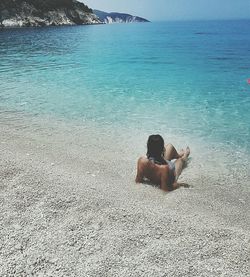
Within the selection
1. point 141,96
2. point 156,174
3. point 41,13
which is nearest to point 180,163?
point 156,174

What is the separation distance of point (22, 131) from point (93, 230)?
7367 millimetres

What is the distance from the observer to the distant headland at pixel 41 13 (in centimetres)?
10950

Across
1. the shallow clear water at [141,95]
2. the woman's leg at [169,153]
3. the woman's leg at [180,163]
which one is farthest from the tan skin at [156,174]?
the shallow clear water at [141,95]

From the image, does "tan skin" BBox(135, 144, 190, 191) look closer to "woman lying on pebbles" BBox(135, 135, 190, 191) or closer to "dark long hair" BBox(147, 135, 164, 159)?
"woman lying on pebbles" BBox(135, 135, 190, 191)

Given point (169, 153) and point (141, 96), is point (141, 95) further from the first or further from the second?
point (169, 153)

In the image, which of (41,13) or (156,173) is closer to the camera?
(156,173)

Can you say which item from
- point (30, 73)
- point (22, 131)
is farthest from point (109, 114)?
point (30, 73)

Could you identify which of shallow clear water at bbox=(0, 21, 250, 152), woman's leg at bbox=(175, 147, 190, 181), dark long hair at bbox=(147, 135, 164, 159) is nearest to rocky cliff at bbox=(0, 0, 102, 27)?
shallow clear water at bbox=(0, 21, 250, 152)

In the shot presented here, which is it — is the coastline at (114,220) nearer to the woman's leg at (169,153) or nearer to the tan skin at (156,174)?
the tan skin at (156,174)

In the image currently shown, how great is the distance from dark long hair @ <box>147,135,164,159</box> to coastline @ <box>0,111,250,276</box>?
825mm

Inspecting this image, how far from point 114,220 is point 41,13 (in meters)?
131

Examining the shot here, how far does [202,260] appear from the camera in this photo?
4973mm

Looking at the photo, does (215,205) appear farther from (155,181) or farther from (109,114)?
(109,114)

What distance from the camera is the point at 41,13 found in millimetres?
122250
